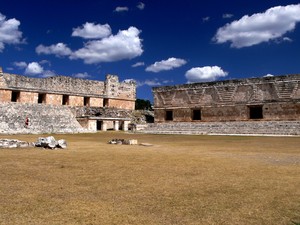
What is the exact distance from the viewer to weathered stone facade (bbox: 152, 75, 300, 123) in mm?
23891

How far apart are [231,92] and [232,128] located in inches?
162

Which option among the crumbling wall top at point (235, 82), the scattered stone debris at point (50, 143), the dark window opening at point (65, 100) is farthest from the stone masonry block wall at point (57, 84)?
the scattered stone debris at point (50, 143)

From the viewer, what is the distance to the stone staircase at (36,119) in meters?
22.1

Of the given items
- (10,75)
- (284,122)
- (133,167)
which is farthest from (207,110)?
(133,167)

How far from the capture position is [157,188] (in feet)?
14.5

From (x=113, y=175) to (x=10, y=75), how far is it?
26.3 metres

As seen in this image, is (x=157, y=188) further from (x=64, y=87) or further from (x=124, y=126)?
(x=64, y=87)

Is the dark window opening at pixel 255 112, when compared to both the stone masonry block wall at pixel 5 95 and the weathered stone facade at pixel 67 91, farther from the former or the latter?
the stone masonry block wall at pixel 5 95

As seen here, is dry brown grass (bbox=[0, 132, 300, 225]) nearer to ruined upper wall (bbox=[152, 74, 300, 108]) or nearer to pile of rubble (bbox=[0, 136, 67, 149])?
pile of rubble (bbox=[0, 136, 67, 149])

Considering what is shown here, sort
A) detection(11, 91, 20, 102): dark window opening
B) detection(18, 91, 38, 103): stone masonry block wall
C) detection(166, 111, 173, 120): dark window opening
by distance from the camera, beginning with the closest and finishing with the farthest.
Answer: detection(18, 91, 38, 103): stone masonry block wall → detection(11, 91, 20, 102): dark window opening → detection(166, 111, 173, 120): dark window opening

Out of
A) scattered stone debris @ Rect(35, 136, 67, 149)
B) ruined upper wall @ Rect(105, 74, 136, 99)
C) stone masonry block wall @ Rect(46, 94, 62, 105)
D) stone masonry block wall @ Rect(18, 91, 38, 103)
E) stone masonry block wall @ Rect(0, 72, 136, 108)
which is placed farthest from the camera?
ruined upper wall @ Rect(105, 74, 136, 99)

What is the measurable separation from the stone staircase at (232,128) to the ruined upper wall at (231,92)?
222cm

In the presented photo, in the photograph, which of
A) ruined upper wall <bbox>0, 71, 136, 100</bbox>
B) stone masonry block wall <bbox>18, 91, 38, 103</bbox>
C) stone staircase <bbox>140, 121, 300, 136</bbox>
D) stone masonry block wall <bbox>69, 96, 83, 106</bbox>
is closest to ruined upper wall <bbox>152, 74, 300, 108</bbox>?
stone staircase <bbox>140, 121, 300, 136</bbox>

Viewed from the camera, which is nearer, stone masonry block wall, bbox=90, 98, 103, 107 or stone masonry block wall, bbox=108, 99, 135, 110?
stone masonry block wall, bbox=90, 98, 103, 107
